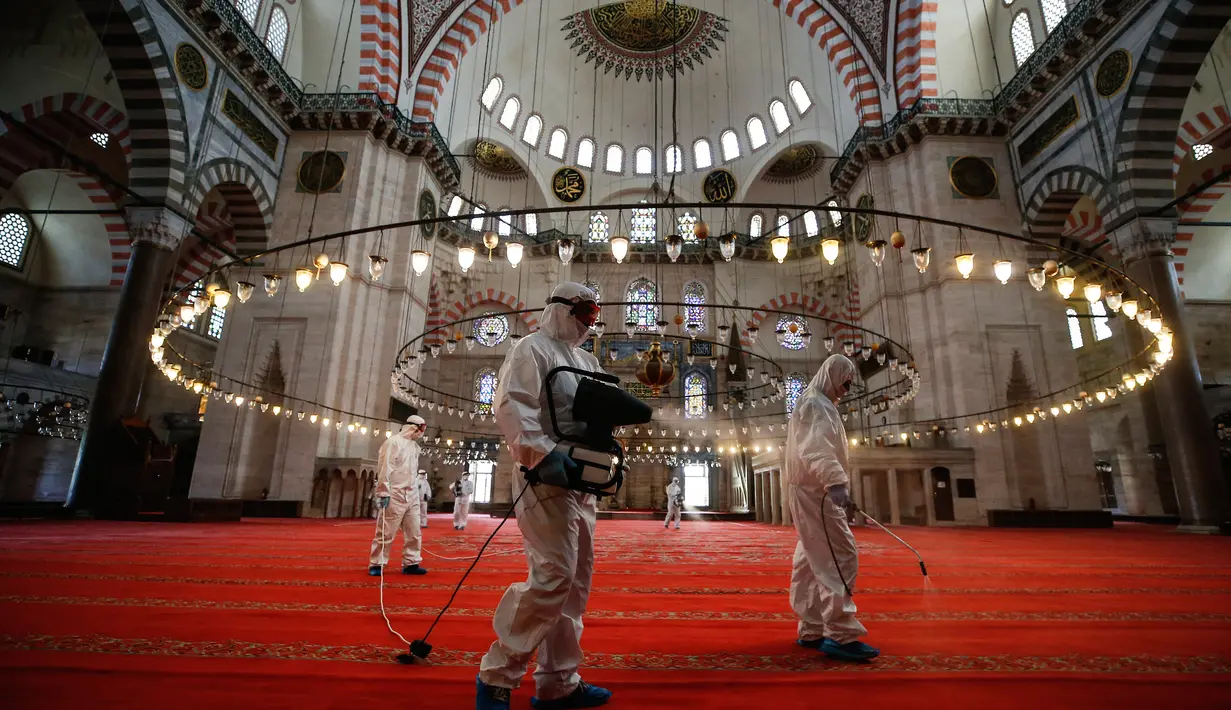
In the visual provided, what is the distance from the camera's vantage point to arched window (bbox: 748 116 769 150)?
68.9 feet

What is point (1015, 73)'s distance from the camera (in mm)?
13070

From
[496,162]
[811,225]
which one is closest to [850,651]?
[811,225]

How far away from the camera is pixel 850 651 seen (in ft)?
7.74

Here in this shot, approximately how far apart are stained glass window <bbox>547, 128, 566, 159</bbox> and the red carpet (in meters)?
18.6

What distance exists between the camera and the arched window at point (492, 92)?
750 inches

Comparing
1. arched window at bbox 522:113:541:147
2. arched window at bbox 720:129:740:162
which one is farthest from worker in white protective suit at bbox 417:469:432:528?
arched window at bbox 720:129:740:162

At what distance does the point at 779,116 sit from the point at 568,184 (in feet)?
25.6

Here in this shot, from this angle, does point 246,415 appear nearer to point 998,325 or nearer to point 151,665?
point 151,665

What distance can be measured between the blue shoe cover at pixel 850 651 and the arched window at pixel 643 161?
70.5 ft

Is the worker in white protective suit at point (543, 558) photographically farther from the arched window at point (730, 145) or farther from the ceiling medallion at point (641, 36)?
the arched window at point (730, 145)

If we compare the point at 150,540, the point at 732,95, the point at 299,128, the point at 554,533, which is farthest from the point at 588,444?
the point at 732,95

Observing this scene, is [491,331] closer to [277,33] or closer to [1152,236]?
[277,33]

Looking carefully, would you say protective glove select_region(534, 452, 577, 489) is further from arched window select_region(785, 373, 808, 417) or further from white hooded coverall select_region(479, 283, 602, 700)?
arched window select_region(785, 373, 808, 417)

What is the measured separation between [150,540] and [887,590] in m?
7.60
